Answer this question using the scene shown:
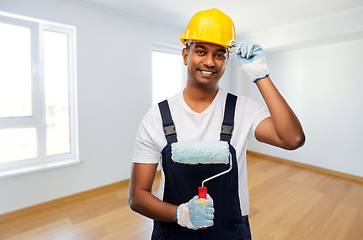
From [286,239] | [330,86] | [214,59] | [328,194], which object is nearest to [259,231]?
[286,239]

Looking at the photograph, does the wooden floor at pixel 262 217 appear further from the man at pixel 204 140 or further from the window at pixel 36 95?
the man at pixel 204 140

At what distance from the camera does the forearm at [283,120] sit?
0.76 m

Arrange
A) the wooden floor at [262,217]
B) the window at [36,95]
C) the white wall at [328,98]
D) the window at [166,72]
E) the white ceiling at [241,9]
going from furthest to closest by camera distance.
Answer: the window at [166,72], the white wall at [328,98], the white ceiling at [241,9], the window at [36,95], the wooden floor at [262,217]

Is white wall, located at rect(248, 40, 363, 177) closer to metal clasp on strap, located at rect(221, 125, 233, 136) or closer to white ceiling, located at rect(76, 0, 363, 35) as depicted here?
white ceiling, located at rect(76, 0, 363, 35)

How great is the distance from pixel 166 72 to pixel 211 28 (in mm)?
2802

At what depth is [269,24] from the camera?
3316mm

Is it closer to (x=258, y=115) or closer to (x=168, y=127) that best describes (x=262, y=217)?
(x=258, y=115)

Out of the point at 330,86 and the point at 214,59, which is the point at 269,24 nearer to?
the point at 330,86

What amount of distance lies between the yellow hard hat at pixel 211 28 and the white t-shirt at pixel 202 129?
0.90 ft

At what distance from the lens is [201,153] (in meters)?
0.80

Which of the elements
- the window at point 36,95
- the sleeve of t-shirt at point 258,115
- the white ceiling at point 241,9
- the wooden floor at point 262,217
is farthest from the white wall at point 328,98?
the window at point 36,95

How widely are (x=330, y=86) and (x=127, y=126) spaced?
10.7ft

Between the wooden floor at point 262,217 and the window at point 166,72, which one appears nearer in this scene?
the wooden floor at point 262,217

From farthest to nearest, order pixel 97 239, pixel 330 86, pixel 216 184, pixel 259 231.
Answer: pixel 330 86
pixel 259 231
pixel 97 239
pixel 216 184
